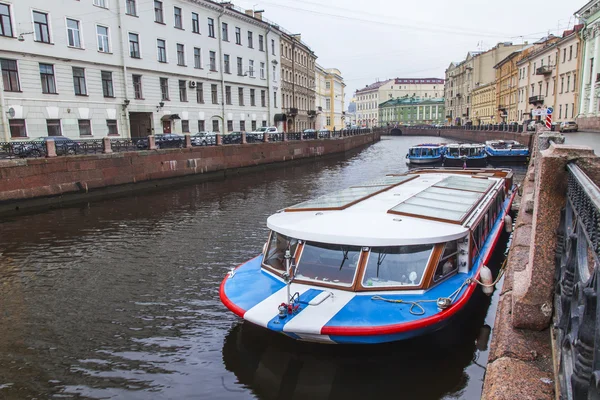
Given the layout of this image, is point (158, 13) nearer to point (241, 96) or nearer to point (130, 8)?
point (130, 8)

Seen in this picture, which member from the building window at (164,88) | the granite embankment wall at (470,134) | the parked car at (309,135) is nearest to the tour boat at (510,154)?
the granite embankment wall at (470,134)

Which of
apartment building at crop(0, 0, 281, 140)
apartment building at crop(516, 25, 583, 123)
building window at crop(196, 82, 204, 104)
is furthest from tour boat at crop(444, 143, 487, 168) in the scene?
building window at crop(196, 82, 204, 104)

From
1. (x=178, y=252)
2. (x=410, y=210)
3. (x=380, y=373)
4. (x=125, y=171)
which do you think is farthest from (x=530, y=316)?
(x=125, y=171)

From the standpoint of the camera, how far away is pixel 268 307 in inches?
237

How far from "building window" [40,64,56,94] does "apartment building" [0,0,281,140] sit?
0.17 ft

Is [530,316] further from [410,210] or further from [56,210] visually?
[56,210]

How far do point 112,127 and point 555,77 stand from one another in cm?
4154

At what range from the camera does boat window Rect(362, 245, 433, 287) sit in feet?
20.4

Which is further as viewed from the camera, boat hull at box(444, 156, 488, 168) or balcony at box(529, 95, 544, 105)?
balcony at box(529, 95, 544, 105)

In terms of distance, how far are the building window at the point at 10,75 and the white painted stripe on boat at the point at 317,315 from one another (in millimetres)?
23131

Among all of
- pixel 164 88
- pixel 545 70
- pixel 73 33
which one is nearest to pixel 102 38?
pixel 73 33

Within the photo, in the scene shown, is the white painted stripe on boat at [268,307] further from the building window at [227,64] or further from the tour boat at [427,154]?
the building window at [227,64]

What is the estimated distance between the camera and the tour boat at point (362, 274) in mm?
5578

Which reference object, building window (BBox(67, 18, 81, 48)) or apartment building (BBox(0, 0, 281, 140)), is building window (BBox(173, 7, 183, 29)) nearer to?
apartment building (BBox(0, 0, 281, 140))
